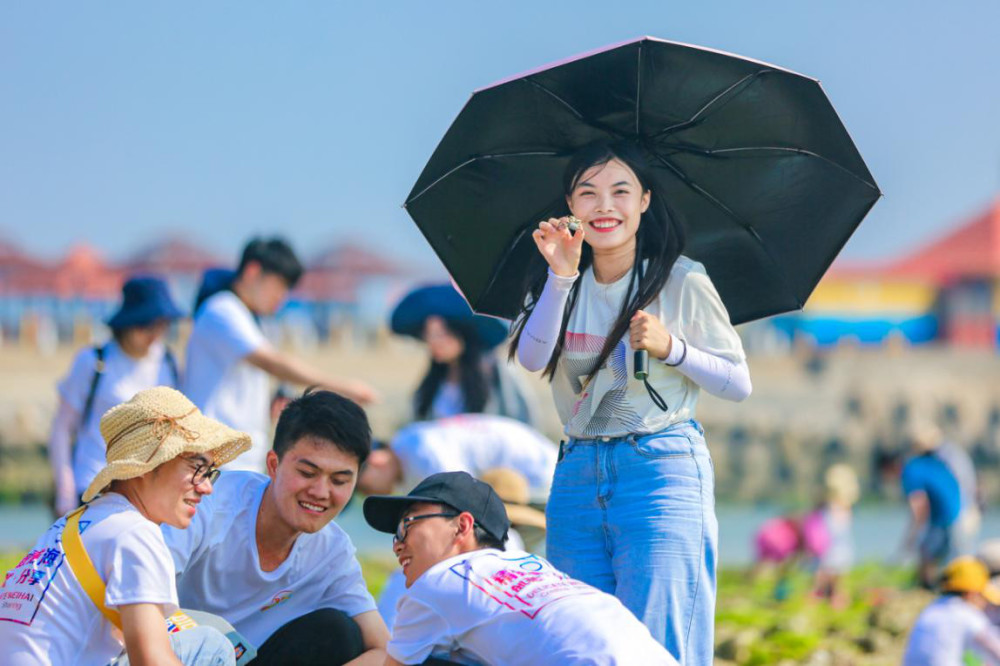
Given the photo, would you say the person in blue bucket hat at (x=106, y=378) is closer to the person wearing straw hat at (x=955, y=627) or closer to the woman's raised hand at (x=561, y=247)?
the woman's raised hand at (x=561, y=247)

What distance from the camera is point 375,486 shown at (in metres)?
5.75

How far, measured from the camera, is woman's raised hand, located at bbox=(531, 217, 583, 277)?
12.5 feet

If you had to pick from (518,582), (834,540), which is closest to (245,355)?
(518,582)

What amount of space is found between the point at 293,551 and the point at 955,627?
10.4 feet

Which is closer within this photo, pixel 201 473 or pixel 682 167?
pixel 201 473

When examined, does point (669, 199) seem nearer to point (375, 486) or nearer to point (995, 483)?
point (375, 486)

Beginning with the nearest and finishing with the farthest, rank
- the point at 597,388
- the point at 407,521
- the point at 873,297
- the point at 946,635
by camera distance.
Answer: the point at 407,521 < the point at 597,388 < the point at 946,635 < the point at 873,297

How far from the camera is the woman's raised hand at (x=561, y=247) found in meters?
3.80

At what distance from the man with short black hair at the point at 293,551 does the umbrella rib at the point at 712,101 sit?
1261 mm

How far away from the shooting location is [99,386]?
Answer: 20.8 feet

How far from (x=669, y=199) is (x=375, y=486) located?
204 centimetres

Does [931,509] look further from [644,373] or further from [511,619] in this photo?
[511,619]

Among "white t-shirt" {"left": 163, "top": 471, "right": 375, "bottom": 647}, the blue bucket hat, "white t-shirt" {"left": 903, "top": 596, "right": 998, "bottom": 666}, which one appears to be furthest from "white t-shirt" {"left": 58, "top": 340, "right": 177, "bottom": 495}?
"white t-shirt" {"left": 903, "top": 596, "right": 998, "bottom": 666}

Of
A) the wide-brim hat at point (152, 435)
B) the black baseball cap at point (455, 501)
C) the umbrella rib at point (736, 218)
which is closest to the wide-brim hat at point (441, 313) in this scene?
the umbrella rib at point (736, 218)
